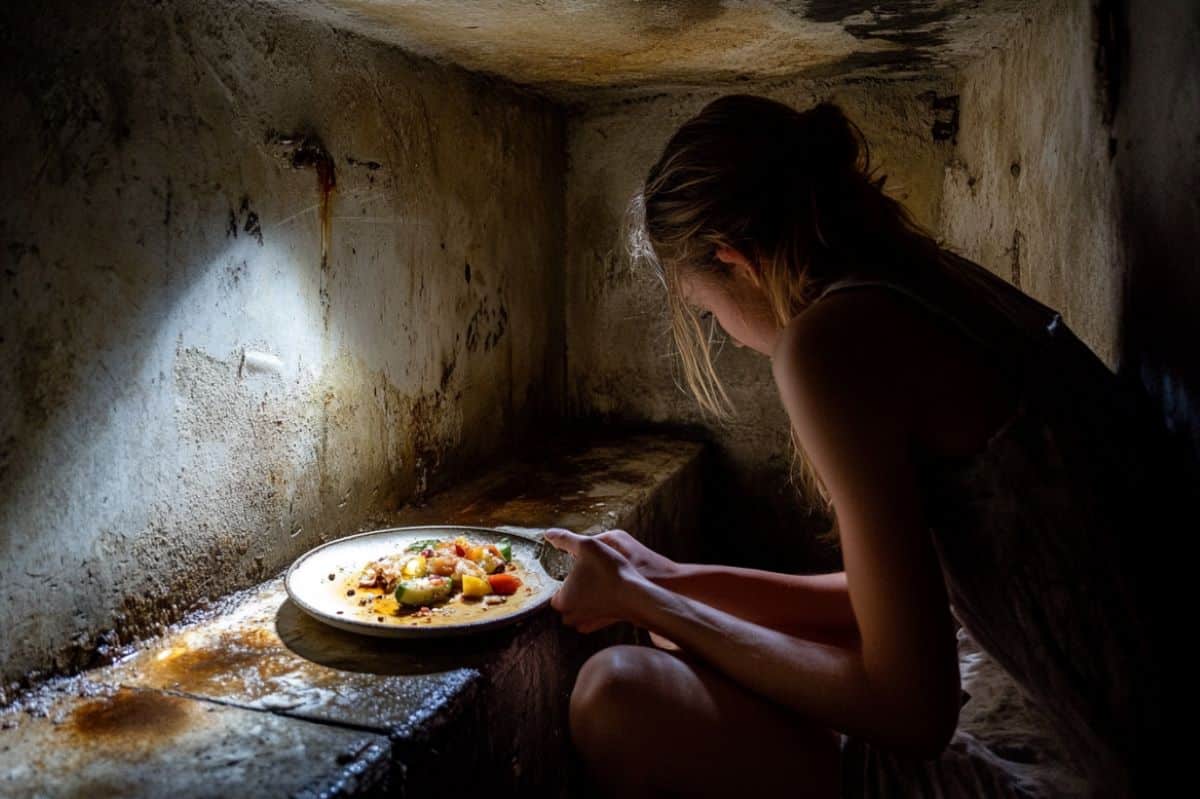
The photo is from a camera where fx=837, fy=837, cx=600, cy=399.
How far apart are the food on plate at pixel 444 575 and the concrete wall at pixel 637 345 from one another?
2.18 meters

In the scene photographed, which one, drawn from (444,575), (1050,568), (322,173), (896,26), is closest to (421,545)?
(444,575)

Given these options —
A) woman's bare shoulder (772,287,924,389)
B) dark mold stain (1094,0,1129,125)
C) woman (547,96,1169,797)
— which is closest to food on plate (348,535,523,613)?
woman (547,96,1169,797)

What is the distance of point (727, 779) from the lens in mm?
1450

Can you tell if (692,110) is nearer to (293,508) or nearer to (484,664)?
(293,508)

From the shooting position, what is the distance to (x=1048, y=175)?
240 centimetres

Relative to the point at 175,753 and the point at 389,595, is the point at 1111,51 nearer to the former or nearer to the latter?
the point at 389,595

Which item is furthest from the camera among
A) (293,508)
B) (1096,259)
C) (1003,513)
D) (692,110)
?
(692,110)


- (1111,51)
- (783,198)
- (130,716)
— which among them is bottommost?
(130,716)

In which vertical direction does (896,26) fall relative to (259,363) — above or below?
above

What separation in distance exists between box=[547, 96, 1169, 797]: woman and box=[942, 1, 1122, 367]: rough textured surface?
2.13 ft

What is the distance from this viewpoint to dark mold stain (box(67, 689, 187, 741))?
1.64 metres

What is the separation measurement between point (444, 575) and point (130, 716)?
75 cm

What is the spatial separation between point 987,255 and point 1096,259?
119 centimetres

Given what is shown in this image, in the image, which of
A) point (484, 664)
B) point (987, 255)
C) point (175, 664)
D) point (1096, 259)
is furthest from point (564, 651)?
point (987, 255)
